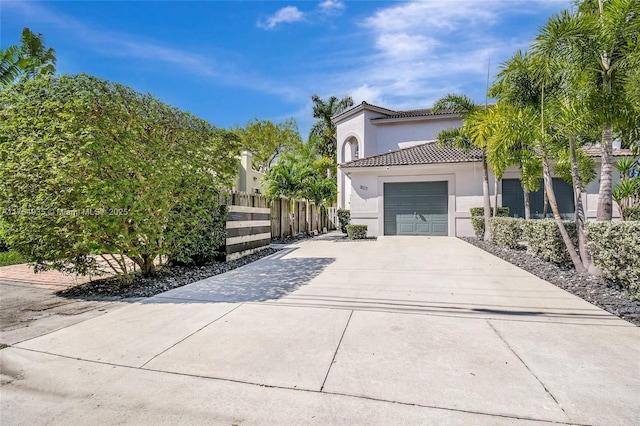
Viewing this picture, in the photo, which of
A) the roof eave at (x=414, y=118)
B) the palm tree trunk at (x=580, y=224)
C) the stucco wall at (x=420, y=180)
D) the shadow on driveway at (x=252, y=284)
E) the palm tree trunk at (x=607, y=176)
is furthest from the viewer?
the roof eave at (x=414, y=118)

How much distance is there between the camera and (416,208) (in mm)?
14797

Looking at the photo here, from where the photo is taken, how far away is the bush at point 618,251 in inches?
176

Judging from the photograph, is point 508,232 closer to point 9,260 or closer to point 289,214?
point 289,214

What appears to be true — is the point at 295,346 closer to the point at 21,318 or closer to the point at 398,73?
the point at 21,318

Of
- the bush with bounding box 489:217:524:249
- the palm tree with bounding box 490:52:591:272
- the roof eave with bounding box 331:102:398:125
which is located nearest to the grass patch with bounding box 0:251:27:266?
the palm tree with bounding box 490:52:591:272

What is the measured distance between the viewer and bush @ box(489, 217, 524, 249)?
928cm

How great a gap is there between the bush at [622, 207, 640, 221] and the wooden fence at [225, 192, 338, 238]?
1363cm

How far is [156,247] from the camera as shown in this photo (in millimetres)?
5938

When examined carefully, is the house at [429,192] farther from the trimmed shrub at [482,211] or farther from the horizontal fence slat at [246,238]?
the horizontal fence slat at [246,238]

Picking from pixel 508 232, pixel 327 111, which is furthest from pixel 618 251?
pixel 327 111

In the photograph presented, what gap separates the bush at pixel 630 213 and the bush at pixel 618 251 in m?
10.1

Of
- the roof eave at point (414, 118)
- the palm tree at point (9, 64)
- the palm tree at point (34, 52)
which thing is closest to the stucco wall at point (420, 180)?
the roof eave at point (414, 118)

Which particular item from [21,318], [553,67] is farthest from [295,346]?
[553,67]

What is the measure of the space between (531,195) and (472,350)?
13.6 meters
